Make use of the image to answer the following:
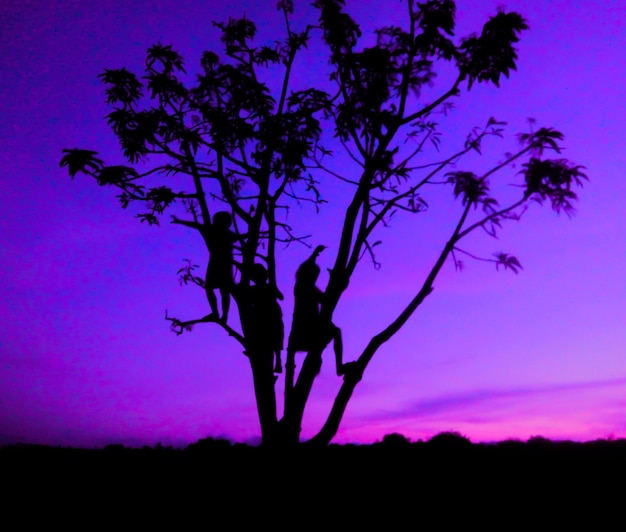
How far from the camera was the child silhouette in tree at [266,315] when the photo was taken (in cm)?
833

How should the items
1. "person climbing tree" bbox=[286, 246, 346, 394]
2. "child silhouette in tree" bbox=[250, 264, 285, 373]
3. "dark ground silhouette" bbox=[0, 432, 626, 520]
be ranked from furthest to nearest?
"child silhouette in tree" bbox=[250, 264, 285, 373] → "person climbing tree" bbox=[286, 246, 346, 394] → "dark ground silhouette" bbox=[0, 432, 626, 520]

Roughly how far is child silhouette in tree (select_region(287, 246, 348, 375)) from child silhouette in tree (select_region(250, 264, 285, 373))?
0.20m

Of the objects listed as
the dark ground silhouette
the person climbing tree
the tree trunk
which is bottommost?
the dark ground silhouette

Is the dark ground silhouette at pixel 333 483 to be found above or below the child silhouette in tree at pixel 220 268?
below

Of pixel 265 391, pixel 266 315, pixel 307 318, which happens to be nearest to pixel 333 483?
pixel 265 391

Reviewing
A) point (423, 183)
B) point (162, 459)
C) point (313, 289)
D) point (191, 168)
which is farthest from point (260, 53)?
point (162, 459)

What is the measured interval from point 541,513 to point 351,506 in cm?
193

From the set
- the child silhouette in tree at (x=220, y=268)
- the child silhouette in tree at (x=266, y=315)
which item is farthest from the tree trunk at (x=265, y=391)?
the child silhouette in tree at (x=220, y=268)

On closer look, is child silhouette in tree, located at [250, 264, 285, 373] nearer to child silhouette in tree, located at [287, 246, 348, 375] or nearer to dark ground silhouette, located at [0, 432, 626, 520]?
child silhouette in tree, located at [287, 246, 348, 375]

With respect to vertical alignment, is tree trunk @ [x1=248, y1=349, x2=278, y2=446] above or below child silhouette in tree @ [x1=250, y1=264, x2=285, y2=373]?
below

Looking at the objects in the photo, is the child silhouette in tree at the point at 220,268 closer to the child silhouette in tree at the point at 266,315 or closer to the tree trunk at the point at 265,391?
the child silhouette in tree at the point at 266,315

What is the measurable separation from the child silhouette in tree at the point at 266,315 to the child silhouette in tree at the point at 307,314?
0.20 m

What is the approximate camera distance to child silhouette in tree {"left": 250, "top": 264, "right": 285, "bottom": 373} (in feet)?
27.3

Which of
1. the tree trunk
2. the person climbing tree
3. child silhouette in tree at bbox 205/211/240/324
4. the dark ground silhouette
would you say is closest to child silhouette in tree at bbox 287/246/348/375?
the person climbing tree
